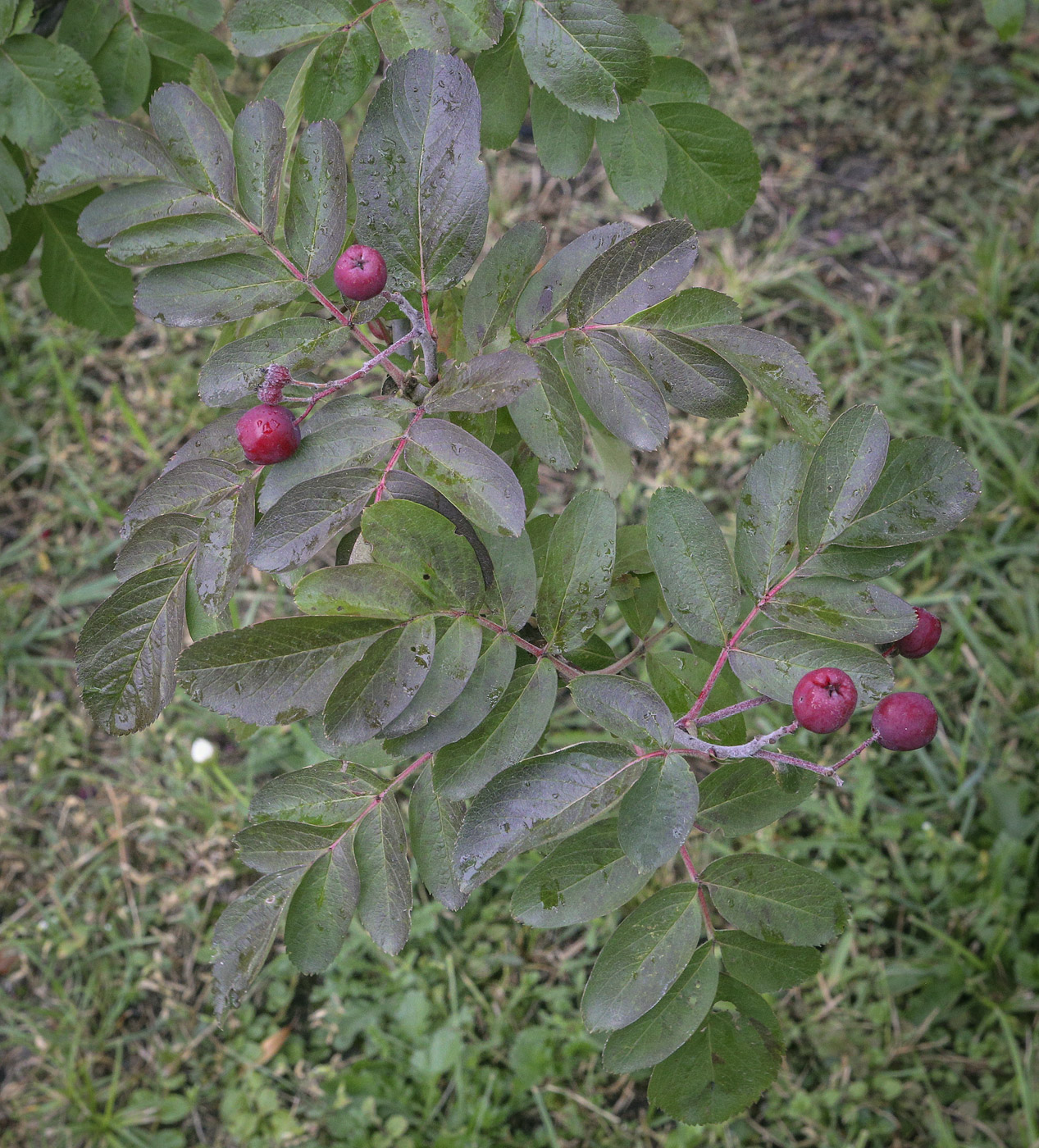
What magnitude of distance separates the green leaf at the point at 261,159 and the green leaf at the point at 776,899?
896 millimetres

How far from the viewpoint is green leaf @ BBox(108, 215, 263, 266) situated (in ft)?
3.40

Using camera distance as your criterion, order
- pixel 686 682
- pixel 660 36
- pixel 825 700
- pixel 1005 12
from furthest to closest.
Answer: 1. pixel 1005 12
2. pixel 660 36
3. pixel 686 682
4. pixel 825 700

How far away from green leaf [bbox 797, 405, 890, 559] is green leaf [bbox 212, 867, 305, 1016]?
2.33 feet

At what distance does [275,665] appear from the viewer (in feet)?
2.99

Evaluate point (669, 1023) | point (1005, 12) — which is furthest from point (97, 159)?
point (1005, 12)

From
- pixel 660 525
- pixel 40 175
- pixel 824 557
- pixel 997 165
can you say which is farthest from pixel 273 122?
pixel 997 165

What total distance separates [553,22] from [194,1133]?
250cm

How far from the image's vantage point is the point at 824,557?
105 cm

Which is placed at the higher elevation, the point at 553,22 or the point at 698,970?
the point at 553,22

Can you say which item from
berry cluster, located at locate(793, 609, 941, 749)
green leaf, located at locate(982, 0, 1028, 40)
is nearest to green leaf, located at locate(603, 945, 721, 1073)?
berry cluster, located at locate(793, 609, 941, 749)

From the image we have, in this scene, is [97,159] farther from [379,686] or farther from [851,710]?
[851,710]

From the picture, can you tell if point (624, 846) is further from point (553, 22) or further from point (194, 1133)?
point (194, 1133)

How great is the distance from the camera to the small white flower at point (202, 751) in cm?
263

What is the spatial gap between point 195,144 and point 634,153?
1.92ft
